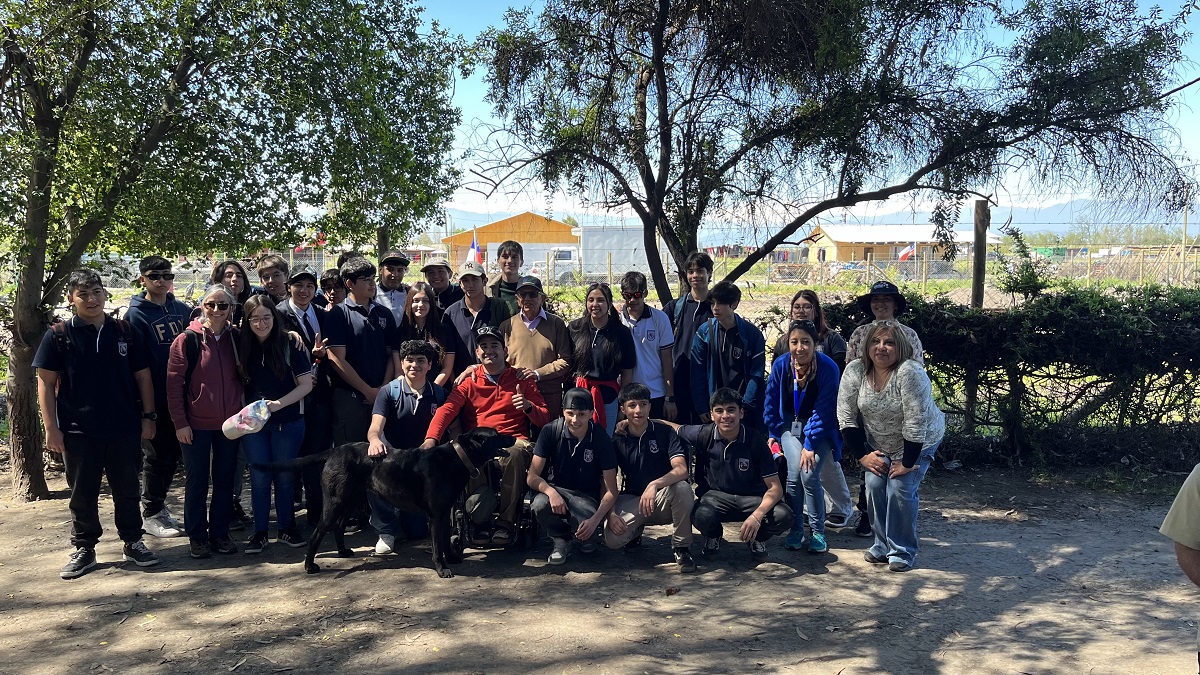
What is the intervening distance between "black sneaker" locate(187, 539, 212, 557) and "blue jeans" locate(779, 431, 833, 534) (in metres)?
3.67

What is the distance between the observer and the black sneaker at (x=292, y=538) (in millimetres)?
5668

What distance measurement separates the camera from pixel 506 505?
5664 mm

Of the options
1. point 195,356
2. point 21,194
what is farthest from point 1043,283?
point 21,194

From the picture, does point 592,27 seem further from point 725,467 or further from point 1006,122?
point 725,467

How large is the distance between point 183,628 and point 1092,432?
23.5ft

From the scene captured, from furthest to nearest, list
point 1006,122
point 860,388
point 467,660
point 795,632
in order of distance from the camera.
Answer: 1. point 1006,122
2. point 860,388
3. point 795,632
4. point 467,660

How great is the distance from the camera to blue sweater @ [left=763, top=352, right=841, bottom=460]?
18.2ft

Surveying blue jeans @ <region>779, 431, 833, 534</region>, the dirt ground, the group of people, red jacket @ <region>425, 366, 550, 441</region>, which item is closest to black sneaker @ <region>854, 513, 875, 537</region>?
the group of people

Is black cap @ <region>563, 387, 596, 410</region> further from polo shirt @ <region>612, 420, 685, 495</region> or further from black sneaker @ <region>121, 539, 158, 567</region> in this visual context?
black sneaker @ <region>121, 539, 158, 567</region>

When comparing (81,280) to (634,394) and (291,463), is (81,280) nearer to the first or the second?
(291,463)

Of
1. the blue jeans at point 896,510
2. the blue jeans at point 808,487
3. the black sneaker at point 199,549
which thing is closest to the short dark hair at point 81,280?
the black sneaker at point 199,549

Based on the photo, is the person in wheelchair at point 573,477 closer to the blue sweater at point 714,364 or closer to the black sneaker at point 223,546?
the blue sweater at point 714,364

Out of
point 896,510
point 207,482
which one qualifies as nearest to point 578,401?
point 896,510

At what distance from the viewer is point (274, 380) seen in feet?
18.0
